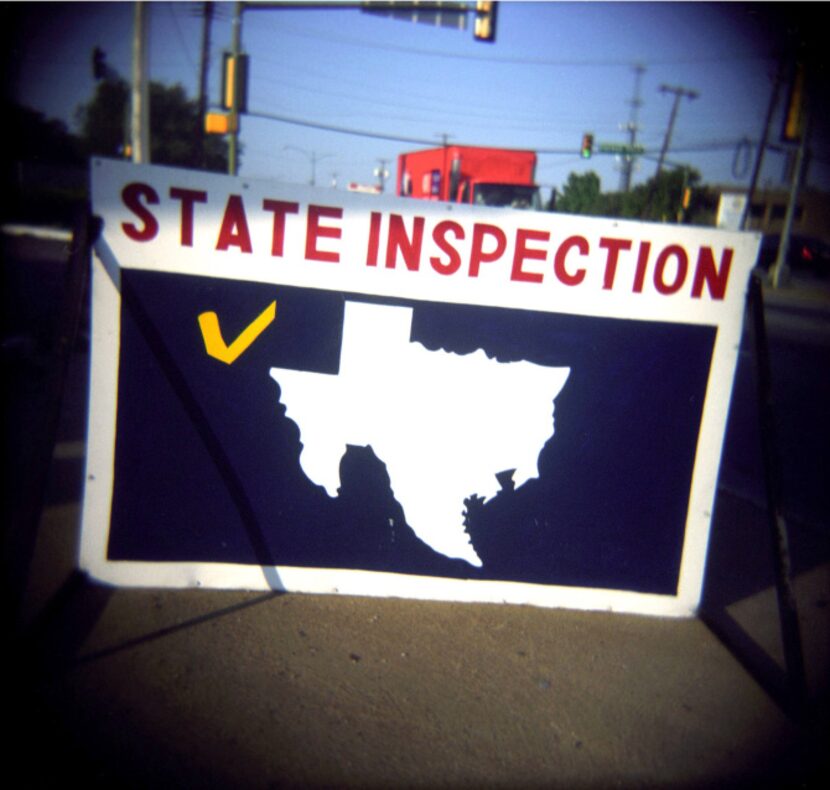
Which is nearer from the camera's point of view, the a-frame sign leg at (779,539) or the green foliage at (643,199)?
the a-frame sign leg at (779,539)

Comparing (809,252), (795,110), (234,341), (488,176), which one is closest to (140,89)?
(488,176)

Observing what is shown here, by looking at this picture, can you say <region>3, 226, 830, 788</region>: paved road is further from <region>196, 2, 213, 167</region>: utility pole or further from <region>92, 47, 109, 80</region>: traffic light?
<region>196, 2, 213, 167</region>: utility pole

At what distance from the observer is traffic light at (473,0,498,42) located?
367 inches

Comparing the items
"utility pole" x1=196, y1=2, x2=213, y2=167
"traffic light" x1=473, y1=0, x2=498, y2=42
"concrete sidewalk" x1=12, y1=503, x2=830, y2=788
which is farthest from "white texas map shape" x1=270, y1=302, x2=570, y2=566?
"utility pole" x1=196, y1=2, x2=213, y2=167

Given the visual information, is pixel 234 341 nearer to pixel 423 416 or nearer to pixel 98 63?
pixel 423 416

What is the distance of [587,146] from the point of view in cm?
2531

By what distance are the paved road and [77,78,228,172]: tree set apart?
36.0 meters

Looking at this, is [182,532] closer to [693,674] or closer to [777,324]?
[693,674]

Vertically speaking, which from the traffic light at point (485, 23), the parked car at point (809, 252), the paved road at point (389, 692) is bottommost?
the paved road at point (389, 692)

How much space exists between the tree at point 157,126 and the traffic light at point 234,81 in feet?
80.8

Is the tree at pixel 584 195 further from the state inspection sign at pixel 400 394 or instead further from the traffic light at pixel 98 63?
the state inspection sign at pixel 400 394

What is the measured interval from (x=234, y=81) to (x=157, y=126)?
38663mm

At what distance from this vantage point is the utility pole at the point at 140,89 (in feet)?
40.1

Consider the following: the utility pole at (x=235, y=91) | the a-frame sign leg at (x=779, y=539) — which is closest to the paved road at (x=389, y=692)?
the a-frame sign leg at (x=779, y=539)
